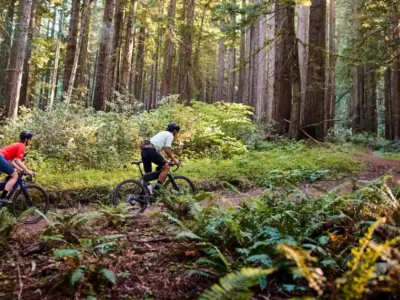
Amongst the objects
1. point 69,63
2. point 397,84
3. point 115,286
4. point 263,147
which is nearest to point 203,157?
point 263,147

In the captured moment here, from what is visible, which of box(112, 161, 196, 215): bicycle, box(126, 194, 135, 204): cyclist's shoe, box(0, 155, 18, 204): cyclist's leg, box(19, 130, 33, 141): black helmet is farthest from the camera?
box(112, 161, 196, 215): bicycle

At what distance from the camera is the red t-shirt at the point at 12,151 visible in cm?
767

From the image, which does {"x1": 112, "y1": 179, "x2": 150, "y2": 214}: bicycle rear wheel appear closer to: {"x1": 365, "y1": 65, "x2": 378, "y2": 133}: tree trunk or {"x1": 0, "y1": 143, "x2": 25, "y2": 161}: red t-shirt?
{"x1": 0, "y1": 143, "x2": 25, "y2": 161}: red t-shirt

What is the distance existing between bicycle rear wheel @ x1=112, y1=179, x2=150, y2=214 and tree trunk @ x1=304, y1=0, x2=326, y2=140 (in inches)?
367

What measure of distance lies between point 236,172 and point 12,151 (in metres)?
6.60

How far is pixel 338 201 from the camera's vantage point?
5031 millimetres

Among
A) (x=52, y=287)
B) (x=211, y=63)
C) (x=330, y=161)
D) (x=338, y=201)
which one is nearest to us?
(x=52, y=287)

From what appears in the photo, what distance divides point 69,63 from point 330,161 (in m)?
11.8

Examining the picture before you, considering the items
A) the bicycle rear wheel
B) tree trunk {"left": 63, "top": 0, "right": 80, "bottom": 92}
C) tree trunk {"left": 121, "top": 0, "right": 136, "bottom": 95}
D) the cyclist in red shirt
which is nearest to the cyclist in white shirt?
the bicycle rear wheel

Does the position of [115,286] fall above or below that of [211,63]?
below

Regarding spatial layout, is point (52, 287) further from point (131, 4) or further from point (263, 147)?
point (131, 4)

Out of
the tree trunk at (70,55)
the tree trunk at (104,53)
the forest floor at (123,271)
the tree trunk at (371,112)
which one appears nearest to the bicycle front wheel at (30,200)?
the forest floor at (123,271)

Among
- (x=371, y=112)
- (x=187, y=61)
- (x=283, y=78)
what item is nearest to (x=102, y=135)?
(x=283, y=78)

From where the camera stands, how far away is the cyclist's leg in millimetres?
7492
